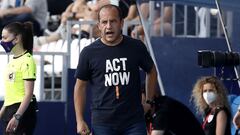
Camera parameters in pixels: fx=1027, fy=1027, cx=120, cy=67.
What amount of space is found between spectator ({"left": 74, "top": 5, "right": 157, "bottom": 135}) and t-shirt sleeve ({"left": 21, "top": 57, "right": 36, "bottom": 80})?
1.96m

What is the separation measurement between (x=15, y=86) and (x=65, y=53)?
9.98ft

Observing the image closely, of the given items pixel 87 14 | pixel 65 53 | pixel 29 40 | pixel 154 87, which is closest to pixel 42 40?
pixel 87 14

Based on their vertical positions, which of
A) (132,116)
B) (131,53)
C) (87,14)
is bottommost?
(132,116)

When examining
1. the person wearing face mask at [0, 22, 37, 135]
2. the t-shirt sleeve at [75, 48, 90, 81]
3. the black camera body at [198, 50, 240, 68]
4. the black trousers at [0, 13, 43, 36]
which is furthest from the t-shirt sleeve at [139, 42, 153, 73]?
the black trousers at [0, 13, 43, 36]

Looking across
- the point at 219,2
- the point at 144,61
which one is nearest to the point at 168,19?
the point at 219,2

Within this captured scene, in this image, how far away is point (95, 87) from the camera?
827cm

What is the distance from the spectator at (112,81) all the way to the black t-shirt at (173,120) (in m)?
1.48

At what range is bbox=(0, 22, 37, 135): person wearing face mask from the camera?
1002 cm

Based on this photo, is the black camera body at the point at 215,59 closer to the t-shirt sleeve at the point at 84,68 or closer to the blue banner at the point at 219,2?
the blue banner at the point at 219,2

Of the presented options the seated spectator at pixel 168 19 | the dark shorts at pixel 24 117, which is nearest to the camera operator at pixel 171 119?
the dark shorts at pixel 24 117

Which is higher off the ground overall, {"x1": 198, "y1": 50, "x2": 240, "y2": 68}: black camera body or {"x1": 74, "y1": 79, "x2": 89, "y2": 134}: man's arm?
{"x1": 198, "y1": 50, "x2": 240, "y2": 68}: black camera body

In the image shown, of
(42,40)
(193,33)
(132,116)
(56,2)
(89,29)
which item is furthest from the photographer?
(56,2)

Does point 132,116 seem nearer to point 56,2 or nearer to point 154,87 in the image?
point 154,87

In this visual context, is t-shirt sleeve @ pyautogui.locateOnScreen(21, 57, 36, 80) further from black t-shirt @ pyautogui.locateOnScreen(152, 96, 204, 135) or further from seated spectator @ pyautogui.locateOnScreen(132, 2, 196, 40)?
seated spectator @ pyautogui.locateOnScreen(132, 2, 196, 40)
